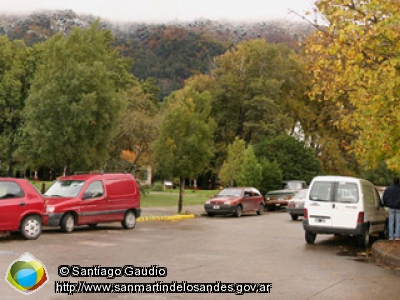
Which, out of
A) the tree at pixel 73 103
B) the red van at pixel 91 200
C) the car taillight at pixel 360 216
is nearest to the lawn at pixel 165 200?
the tree at pixel 73 103

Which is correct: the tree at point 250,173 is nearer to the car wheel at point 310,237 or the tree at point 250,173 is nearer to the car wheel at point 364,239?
the car wheel at point 310,237

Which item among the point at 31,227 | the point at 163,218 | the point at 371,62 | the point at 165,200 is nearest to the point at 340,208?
the point at 371,62

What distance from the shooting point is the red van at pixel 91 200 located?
17.8 metres

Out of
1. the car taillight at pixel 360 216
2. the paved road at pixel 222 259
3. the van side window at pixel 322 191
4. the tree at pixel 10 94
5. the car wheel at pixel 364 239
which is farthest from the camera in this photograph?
the tree at pixel 10 94

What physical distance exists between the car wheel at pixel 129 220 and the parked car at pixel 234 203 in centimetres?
902

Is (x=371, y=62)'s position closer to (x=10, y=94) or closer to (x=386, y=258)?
(x=386, y=258)

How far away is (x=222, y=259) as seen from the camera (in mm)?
12805

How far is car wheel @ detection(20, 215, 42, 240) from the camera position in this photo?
15.4 meters

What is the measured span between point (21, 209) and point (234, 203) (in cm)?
1539

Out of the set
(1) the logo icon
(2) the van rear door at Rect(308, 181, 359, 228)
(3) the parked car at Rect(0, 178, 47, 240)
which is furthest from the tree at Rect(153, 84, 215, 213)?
(1) the logo icon

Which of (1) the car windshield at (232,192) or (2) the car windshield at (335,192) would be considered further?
(1) the car windshield at (232,192)

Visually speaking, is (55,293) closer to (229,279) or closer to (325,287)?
(229,279)

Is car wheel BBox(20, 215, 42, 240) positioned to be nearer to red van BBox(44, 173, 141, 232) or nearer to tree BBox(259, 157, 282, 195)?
red van BBox(44, 173, 141, 232)

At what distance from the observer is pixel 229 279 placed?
1022cm
